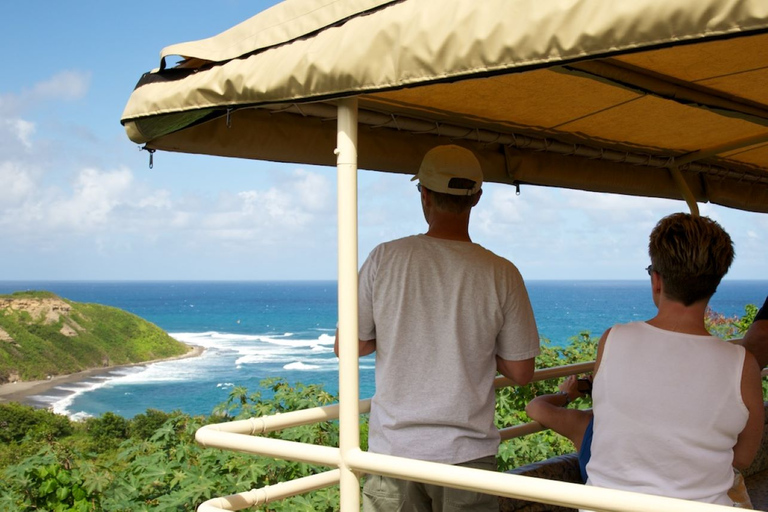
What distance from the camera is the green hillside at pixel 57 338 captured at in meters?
39.6

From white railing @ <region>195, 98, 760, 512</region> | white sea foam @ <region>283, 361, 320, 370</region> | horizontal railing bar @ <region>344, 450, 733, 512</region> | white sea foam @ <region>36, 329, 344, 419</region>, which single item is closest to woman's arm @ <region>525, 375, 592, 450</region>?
white railing @ <region>195, 98, 760, 512</region>

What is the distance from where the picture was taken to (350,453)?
1.92 metres

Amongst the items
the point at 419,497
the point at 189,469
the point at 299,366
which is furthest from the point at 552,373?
the point at 299,366

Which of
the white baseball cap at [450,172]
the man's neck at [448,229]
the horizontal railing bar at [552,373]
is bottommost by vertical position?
the horizontal railing bar at [552,373]

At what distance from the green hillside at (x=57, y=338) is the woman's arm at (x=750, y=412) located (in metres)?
39.3

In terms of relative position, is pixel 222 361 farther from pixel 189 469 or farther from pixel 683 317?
pixel 683 317

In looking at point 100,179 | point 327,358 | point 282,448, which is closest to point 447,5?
point 282,448

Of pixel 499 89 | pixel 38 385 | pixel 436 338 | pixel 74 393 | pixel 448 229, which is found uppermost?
pixel 499 89

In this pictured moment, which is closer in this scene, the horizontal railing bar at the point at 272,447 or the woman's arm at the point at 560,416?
the horizontal railing bar at the point at 272,447

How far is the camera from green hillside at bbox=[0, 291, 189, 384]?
130 ft

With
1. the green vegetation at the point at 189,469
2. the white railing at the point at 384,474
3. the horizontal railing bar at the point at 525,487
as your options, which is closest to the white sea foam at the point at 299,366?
the green vegetation at the point at 189,469

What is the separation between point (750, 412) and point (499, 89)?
1.28 meters

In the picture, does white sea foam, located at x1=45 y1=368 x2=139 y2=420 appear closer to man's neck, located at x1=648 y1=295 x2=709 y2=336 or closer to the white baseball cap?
the white baseball cap

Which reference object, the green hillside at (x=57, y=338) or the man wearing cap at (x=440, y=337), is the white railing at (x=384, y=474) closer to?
the man wearing cap at (x=440, y=337)
